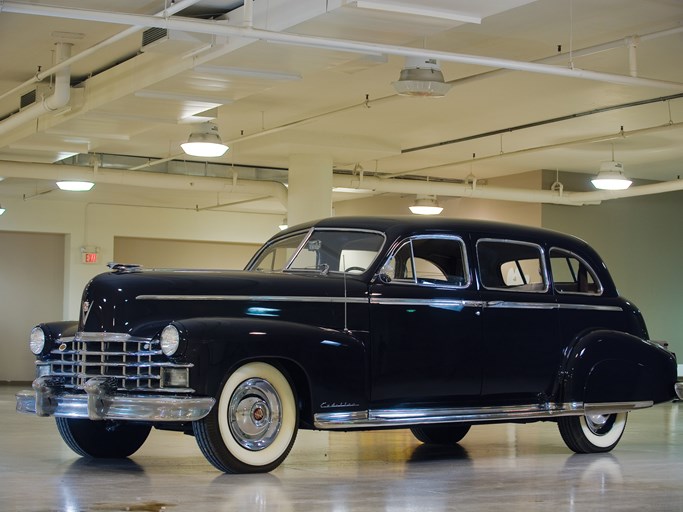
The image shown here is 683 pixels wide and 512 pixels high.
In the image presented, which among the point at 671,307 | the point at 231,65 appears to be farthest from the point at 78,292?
the point at 231,65

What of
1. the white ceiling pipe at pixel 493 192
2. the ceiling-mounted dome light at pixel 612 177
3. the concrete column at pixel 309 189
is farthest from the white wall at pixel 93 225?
the ceiling-mounted dome light at pixel 612 177

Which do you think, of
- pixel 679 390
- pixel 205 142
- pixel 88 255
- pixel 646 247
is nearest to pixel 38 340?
pixel 679 390

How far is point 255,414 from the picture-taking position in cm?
683

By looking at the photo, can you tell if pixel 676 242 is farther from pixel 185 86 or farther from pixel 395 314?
pixel 395 314

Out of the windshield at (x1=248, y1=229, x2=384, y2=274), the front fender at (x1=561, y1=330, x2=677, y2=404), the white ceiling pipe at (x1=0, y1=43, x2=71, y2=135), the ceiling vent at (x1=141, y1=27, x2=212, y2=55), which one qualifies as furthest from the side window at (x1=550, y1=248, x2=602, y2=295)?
the white ceiling pipe at (x1=0, y1=43, x2=71, y2=135)

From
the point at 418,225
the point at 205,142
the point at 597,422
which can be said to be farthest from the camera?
the point at 205,142

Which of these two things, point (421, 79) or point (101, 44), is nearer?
point (101, 44)

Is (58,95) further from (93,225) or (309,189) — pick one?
(93,225)

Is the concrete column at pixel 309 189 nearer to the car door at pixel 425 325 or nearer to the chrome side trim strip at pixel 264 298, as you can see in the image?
the car door at pixel 425 325

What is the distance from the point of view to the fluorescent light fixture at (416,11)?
838cm

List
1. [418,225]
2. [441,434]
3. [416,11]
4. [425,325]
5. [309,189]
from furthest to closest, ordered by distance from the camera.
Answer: [309,189], [441,434], [416,11], [418,225], [425,325]

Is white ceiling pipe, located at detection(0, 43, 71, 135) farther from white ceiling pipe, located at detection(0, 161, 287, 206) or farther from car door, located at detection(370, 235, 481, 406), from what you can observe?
car door, located at detection(370, 235, 481, 406)

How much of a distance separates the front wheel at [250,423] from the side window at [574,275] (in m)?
2.80

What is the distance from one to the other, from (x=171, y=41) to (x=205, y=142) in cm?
348
